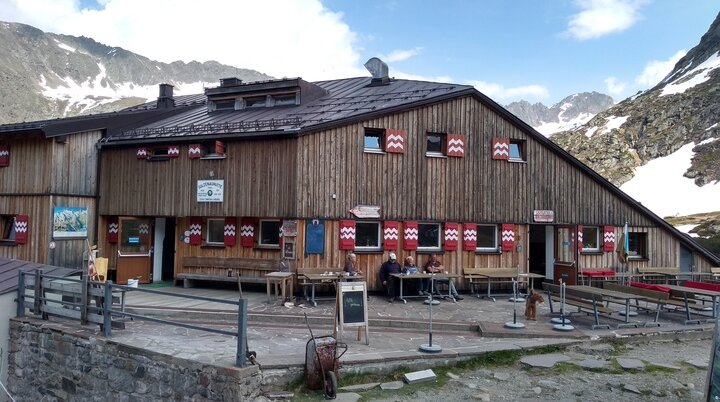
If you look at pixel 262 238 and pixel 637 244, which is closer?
pixel 262 238

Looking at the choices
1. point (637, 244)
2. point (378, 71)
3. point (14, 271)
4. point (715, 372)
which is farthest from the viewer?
point (378, 71)

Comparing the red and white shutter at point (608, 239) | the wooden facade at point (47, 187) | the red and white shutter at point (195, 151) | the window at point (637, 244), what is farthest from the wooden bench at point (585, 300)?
the wooden facade at point (47, 187)

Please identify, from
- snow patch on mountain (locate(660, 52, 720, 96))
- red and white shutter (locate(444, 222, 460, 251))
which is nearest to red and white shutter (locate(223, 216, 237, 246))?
red and white shutter (locate(444, 222, 460, 251))

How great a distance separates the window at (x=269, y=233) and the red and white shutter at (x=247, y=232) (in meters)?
0.24

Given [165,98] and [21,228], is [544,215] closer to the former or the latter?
[21,228]

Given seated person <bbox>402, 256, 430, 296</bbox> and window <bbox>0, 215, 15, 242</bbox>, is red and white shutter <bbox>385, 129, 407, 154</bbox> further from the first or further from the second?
window <bbox>0, 215, 15, 242</bbox>

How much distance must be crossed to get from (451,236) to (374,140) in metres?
3.67

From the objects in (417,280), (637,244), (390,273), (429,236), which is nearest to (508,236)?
(429,236)

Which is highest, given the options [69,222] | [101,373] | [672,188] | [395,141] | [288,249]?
[672,188]

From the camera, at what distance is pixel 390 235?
14.8m

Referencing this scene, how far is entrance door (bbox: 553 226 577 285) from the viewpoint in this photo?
17.3 meters

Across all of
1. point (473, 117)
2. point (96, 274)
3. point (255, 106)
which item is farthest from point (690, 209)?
point (96, 274)

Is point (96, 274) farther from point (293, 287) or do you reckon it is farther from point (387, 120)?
point (387, 120)

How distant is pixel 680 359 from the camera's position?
30.3 feet
